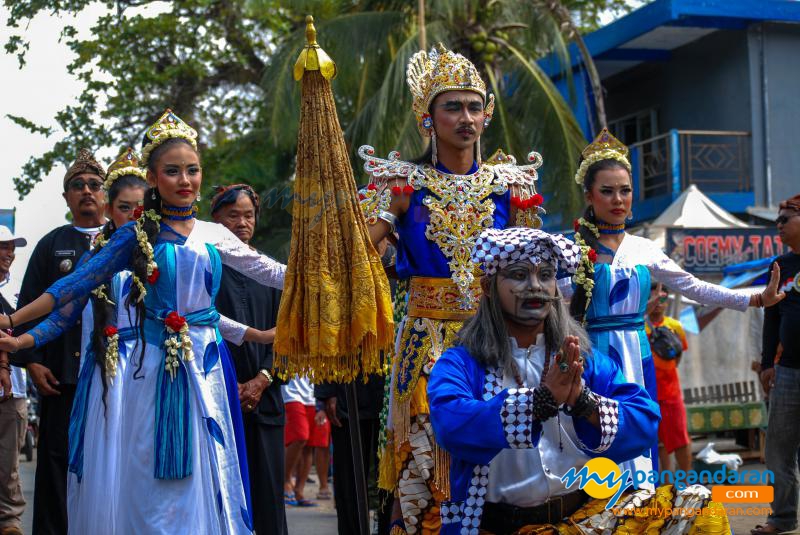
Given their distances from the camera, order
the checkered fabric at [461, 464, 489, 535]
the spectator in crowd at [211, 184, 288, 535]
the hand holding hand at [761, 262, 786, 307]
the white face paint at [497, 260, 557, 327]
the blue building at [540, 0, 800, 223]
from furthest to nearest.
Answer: the blue building at [540, 0, 800, 223] → the spectator in crowd at [211, 184, 288, 535] → the hand holding hand at [761, 262, 786, 307] → the white face paint at [497, 260, 557, 327] → the checkered fabric at [461, 464, 489, 535]

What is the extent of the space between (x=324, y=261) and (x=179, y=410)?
3.87 ft

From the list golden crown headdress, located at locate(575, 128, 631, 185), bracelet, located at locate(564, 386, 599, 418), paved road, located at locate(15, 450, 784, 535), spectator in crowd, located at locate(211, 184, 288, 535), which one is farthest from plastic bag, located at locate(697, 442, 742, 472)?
bracelet, located at locate(564, 386, 599, 418)

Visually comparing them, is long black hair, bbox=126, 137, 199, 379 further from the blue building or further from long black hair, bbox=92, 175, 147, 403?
the blue building

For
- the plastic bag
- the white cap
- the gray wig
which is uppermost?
the white cap

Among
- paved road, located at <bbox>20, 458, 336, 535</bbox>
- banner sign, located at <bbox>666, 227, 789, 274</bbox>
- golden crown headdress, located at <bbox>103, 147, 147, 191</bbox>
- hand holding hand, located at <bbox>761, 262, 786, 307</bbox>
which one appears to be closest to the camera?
hand holding hand, located at <bbox>761, 262, 786, 307</bbox>

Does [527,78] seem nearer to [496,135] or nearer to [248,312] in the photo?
[496,135]

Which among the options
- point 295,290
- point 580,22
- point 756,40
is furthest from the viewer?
point 580,22

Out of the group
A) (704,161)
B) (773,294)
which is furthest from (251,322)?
(704,161)

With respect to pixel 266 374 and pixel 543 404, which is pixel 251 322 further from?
pixel 543 404

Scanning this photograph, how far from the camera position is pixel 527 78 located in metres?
20.8

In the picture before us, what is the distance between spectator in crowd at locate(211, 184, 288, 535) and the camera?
7.61 metres

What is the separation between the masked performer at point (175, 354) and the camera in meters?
5.89

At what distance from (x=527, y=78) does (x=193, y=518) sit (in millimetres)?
15936

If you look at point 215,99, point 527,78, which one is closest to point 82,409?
point 527,78
